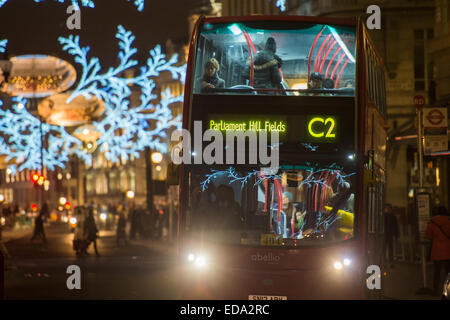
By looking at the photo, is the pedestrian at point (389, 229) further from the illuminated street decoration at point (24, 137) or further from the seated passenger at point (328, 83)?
the seated passenger at point (328, 83)

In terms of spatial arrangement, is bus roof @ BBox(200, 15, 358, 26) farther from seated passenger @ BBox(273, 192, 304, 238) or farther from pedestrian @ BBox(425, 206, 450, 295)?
pedestrian @ BBox(425, 206, 450, 295)

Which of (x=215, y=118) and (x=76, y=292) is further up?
(x=215, y=118)

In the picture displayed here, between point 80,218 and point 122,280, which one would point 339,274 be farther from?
point 80,218

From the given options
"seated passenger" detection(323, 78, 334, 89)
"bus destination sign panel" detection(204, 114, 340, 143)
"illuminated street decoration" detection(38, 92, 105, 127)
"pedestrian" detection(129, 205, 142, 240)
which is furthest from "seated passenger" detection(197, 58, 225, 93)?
"pedestrian" detection(129, 205, 142, 240)

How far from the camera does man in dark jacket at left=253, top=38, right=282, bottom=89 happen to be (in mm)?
12523

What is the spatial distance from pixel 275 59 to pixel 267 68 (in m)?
0.23

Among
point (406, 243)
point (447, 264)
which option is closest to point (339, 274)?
point (447, 264)

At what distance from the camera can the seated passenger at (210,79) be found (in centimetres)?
1224

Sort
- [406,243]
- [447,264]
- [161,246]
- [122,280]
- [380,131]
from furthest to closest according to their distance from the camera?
1. [161,246]
2. [406,243]
3. [122,280]
4. [447,264]
5. [380,131]

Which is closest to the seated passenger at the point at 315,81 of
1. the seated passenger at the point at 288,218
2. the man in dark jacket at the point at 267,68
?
the man in dark jacket at the point at 267,68

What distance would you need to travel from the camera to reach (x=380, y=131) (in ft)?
48.9

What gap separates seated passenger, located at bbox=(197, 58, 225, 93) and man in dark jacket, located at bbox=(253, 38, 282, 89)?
51 cm

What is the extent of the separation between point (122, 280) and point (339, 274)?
9.65 m
